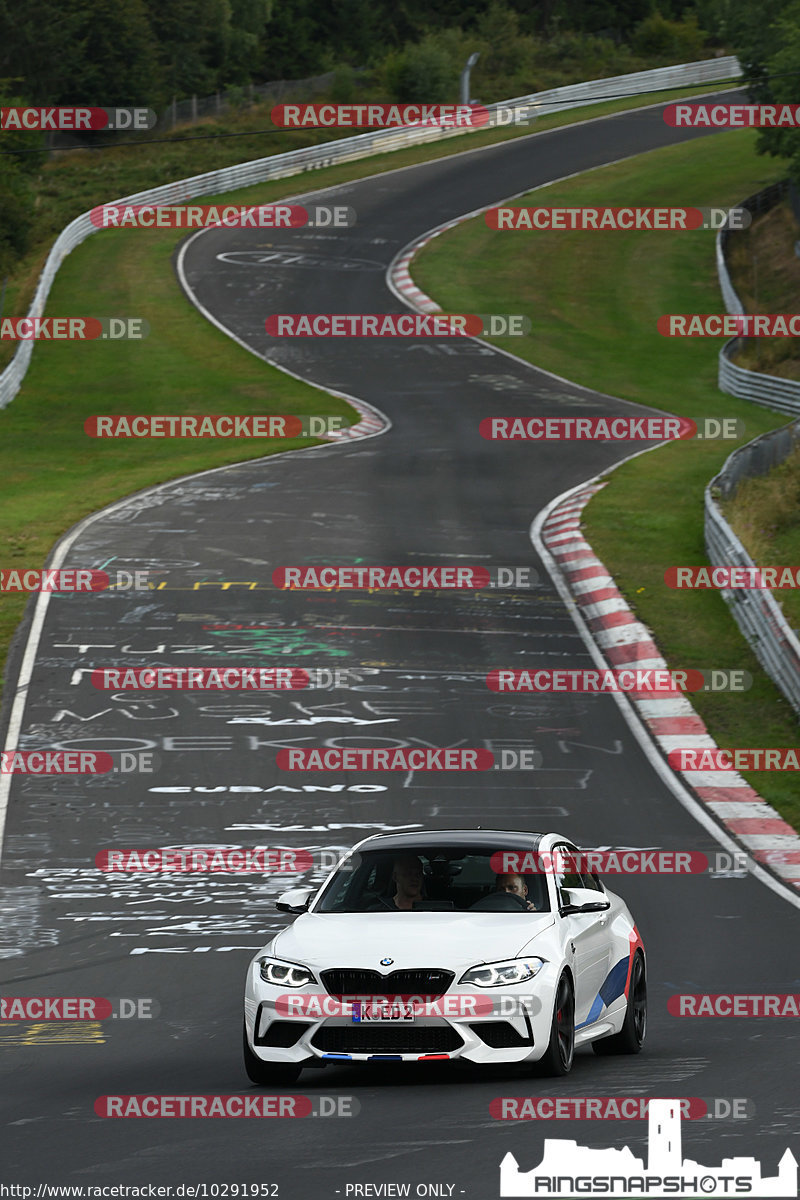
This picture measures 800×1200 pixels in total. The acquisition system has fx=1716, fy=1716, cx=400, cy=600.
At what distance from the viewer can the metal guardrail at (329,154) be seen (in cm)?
5200

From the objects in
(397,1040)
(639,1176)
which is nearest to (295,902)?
(397,1040)

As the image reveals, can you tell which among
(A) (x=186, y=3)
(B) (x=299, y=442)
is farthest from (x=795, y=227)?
(A) (x=186, y=3)

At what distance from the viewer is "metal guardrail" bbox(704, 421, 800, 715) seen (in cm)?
2055

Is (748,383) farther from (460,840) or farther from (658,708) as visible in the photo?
(460,840)

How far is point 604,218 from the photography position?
208 feet

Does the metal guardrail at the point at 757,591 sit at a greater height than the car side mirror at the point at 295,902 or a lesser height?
lesser

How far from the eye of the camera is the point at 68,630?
899 inches

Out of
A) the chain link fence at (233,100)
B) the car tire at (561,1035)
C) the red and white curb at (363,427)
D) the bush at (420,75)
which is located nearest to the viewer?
the car tire at (561,1035)

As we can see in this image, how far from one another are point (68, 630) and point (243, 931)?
10.7 metres

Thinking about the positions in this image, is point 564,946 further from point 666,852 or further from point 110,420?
point 110,420

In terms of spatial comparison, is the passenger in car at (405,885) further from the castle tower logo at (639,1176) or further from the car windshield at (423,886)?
the castle tower logo at (639,1176)

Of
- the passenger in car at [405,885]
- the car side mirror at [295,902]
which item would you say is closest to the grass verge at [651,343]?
the passenger in car at [405,885]

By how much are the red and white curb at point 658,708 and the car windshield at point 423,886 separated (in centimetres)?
563

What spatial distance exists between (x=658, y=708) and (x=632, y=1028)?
11.1 meters
